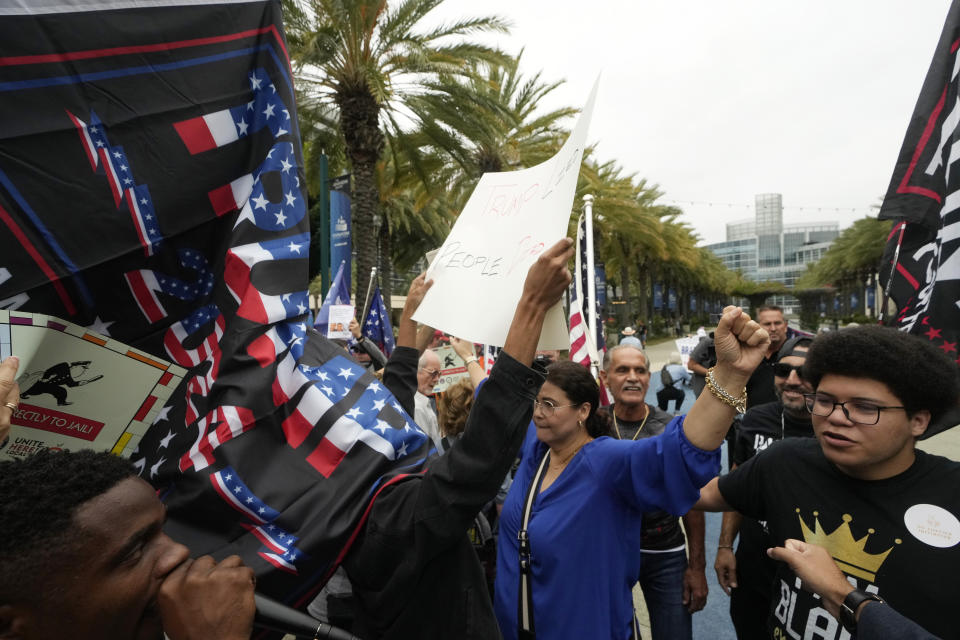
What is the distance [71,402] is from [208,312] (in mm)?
351

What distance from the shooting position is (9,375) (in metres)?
1.03

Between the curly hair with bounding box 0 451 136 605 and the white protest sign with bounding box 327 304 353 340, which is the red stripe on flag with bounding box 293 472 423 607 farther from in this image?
the white protest sign with bounding box 327 304 353 340

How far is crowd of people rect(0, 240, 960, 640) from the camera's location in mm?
905

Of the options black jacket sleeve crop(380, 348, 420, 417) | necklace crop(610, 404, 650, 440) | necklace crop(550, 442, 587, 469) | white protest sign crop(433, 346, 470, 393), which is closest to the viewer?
black jacket sleeve crop(380, 348, 420, 417)

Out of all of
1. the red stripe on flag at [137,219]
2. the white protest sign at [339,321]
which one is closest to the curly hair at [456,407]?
the white protest sign at [339,321]

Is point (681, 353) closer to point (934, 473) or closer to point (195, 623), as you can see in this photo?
point (934, 473)

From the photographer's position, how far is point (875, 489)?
1.49m

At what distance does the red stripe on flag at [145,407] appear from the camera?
1.29 m

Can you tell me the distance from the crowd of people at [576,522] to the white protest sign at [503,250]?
0.09m

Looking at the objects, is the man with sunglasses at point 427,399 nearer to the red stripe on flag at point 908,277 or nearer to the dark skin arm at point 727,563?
the dark skin arm at point 727,563

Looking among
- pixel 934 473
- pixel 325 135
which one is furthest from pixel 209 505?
pixel 325 135

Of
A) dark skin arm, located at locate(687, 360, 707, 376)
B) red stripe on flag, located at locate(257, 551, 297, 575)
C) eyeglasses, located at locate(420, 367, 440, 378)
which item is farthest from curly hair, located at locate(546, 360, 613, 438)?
dark skin arm, located at locate(687, 360, 707, 376)

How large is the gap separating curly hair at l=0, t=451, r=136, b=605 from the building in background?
124m

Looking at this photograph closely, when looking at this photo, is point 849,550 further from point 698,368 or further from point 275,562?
point 698,368
